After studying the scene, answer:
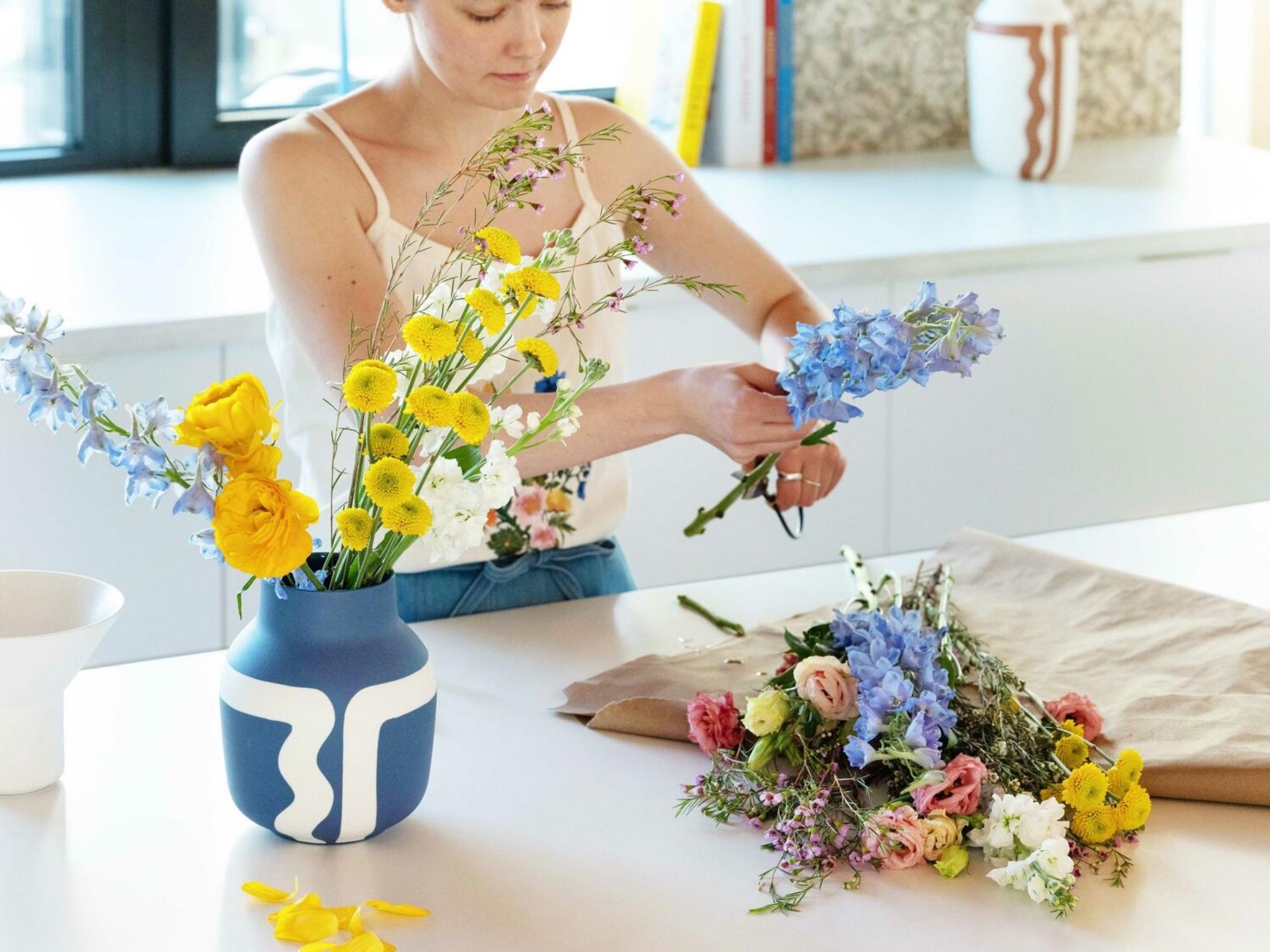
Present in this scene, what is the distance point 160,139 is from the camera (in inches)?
107

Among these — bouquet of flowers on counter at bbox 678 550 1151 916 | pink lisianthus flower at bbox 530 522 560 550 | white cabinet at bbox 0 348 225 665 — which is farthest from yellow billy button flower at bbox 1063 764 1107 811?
white cabinet at bbox 0 348 225 665

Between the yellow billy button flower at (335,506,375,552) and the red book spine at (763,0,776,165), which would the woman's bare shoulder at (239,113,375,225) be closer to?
the yellow billy button flower at (335,506,375,552)

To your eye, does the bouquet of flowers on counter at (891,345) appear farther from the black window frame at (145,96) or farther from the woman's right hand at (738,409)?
the black window frame at (145,96)

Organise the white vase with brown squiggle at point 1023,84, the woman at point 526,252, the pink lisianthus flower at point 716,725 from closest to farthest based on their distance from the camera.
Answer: the pink lisianthus flower at point 716,725 → the woman at point 526,252 → the white vase with brown squiggle at point 1023,84

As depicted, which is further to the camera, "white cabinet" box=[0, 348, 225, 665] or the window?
the window

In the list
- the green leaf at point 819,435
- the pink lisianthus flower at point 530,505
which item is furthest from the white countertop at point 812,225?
the green leaf at point 819,435

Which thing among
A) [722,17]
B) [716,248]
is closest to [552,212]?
[716,248]

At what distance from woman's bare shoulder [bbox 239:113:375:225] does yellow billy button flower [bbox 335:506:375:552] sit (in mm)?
604

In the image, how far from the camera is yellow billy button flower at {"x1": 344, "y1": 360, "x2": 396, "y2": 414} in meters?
0.89

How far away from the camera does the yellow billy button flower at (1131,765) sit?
104 centimetres

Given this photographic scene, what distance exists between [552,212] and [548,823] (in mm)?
717

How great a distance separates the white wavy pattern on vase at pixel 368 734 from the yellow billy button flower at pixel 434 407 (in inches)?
7.4

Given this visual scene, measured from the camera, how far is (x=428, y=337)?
3.00 feet

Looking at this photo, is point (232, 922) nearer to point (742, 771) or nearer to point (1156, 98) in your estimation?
point (742, 771)
